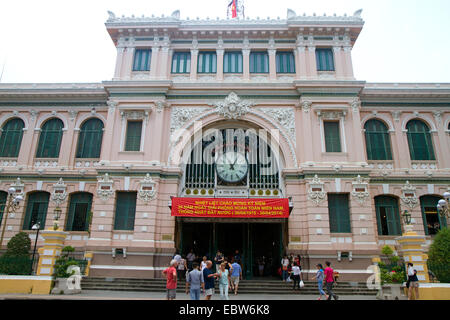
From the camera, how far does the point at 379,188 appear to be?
2245cm

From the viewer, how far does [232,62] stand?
2477 centimetres

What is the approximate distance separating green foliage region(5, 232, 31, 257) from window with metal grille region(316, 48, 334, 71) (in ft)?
79.1

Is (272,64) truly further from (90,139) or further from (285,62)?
(90,139)

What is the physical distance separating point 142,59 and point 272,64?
1020cm

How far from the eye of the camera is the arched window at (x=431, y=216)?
870 inches

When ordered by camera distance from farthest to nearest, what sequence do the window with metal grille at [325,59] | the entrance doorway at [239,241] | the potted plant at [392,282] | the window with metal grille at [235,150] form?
the window with metal grille at [325,59] < the window with metal grille at [235,150] < the entrance doorway at [239,241] < the potted plant at [392,282]

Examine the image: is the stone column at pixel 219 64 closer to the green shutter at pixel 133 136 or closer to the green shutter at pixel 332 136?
the green shutter at pixel 133 136

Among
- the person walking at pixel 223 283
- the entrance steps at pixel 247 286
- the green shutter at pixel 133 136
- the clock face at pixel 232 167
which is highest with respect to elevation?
the green shutter at pixel 133 136

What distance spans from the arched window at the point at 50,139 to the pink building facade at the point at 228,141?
0.10 metres

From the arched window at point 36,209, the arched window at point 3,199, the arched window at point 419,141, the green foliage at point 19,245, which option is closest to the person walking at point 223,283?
the green foliage at point 19,245

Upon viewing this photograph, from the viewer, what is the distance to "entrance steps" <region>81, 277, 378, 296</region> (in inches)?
693

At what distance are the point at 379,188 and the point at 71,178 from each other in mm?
Result: 22544

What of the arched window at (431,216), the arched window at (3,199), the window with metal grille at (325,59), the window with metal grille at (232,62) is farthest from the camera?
the window with metal grille at (232,62)
